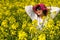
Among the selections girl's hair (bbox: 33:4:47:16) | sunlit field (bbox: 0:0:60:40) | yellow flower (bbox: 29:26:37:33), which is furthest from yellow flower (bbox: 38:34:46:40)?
girl's hair (bbox: 33:4:47:16)

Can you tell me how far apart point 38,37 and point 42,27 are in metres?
0.26

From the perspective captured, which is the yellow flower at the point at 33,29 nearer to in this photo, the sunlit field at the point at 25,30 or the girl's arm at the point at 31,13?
the sunlit field at the point at 25,30

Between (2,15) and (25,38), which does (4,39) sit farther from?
A: (2,15)

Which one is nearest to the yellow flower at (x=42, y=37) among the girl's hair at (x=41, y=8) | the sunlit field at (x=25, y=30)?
the sunlit field at (x=25, y=30)

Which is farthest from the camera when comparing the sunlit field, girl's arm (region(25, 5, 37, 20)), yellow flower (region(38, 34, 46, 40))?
girl's arm (region(25, 5, 37, 20))

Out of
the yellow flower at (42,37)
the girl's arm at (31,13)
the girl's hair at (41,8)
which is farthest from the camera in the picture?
the girl's arm at (31,13)

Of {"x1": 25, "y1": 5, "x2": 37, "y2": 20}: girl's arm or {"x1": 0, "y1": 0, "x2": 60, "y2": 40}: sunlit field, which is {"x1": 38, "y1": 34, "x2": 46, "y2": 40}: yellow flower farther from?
{"x1": 25, "y1": 5, "x2": 37, "y2": 20}: girl's arm

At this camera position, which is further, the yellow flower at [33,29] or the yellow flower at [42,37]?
the yellow flower at [33,29]

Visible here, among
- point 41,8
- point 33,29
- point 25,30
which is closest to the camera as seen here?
point 33,29

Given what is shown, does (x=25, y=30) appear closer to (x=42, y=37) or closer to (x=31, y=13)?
(x=42, y=37)

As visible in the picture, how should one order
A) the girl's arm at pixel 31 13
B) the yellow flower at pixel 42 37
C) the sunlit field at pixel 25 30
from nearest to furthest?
the yellow flower at pixel 42 37 → the sunlit field at pixel 25 30 → the girl's arm at pixel 31 13

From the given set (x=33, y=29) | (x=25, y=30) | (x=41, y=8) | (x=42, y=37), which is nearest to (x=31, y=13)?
(x=41, y=8)

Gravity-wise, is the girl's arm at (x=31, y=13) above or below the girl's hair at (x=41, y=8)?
below

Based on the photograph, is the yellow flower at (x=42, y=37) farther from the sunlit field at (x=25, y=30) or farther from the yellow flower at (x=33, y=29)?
the yellow flower at (x=33, y=29)
